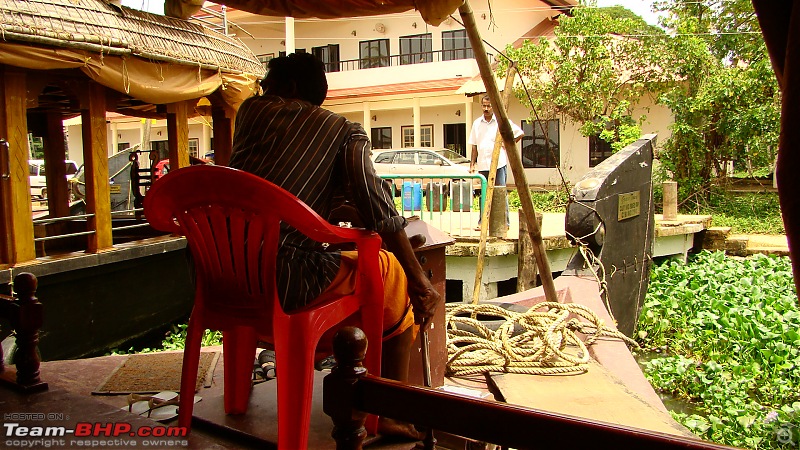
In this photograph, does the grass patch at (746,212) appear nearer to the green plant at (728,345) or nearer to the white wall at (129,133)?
the green plant at (728,345)

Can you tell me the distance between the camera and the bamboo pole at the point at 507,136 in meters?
3.12

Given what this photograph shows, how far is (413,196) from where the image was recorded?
30.0 feet

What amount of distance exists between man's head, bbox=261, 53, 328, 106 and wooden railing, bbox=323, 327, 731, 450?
121 cm

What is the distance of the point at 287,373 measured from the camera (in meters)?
1.86

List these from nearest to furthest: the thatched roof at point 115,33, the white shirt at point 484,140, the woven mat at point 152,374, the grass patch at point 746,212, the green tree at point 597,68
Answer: the woven mat at point 152,374, the thatched roof at point 115,33, the white shirt at point 484,140, the grass patch at point 746,212, the green tree at point 597,68

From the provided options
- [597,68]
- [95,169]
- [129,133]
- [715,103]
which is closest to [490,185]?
[95,169]

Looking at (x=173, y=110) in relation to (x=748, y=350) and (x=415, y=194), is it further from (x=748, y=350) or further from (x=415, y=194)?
(x=748, y=350)

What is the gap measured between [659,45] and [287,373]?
14.8 metres

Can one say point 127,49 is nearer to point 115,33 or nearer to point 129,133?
point 115,33

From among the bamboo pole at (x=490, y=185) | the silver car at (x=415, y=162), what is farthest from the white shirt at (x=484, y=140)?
the silver car at (x=415, y=162)

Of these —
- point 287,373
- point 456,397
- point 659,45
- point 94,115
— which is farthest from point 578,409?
point 659,45

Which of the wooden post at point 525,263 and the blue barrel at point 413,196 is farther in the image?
the blue barrel at point 413,196

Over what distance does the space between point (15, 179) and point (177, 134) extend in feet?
8.08

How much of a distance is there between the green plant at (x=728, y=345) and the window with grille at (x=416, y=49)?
49.2ft
